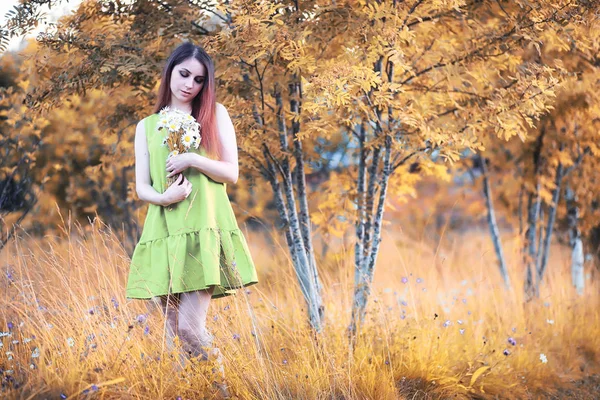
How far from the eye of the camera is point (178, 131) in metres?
2.89

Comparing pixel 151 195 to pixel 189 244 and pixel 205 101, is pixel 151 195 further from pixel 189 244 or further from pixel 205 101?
pixel 205 101

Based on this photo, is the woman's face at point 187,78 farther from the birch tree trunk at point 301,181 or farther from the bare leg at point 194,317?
the birch tree trunk at point 301,181

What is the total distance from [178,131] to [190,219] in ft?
1.25

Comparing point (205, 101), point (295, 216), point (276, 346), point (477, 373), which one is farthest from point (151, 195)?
point (477, 373)

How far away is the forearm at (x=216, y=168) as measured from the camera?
9.38ft

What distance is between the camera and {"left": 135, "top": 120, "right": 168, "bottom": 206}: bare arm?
2.94m

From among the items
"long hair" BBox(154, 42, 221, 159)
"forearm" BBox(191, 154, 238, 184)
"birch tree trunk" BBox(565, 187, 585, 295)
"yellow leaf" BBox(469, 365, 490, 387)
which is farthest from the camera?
"birch tree trunk" BBox(565, 187, 585, 295)

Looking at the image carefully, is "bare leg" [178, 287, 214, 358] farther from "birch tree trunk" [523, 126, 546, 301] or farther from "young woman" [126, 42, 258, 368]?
"birch tree trunk" [523, 126, 546, 301]

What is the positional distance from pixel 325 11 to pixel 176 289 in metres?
1.75

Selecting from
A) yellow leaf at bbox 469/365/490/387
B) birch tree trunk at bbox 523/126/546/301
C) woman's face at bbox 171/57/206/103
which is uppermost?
woman's face at bbox 171/57/206/103

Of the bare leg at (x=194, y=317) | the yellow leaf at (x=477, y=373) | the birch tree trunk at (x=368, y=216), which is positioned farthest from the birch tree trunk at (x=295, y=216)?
the bare leg at (x=194, y=317)

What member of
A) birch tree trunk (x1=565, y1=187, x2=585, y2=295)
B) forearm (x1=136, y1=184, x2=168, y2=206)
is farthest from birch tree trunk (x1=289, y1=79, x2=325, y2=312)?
birch tree trunk (x1=565, y1=187, x2=585, y2=295)

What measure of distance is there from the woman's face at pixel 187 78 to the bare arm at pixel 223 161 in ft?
0.48

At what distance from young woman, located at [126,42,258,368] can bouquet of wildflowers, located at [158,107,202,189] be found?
53 millimetres
